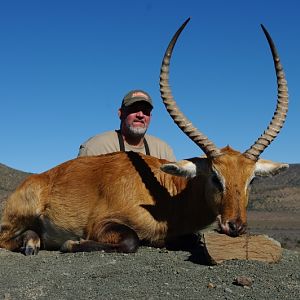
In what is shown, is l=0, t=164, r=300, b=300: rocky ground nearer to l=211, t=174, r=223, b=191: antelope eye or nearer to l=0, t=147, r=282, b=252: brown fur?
l=0, t=147, r=282, b=252: brown fur

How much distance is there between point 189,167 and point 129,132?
3.53 m

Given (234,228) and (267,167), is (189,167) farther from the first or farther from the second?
(234,228)

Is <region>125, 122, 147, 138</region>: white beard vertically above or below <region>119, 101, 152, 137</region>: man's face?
below

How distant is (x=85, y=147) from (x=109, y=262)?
193 inches

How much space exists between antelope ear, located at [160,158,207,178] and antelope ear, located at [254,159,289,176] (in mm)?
709

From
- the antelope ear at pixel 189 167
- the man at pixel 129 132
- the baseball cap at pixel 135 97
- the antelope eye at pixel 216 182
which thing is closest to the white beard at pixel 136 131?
the man at pixel 129 132

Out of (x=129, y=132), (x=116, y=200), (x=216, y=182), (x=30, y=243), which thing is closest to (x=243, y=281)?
(x=216, y=182)

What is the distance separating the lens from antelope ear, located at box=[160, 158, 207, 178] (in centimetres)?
807

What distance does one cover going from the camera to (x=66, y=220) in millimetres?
8797

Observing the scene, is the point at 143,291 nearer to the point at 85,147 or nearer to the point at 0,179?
the point at 85,147

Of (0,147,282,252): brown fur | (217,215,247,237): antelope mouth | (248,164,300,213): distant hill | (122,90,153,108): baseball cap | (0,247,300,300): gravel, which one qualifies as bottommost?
(0,247,300,300): gravel

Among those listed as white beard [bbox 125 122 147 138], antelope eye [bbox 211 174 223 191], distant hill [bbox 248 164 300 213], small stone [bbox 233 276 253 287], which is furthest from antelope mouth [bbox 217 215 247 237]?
distant hill [bbox 248 164 300 213]

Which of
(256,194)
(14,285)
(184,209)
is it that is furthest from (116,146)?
(256,194)

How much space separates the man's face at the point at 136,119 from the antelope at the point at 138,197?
84.4 inches
